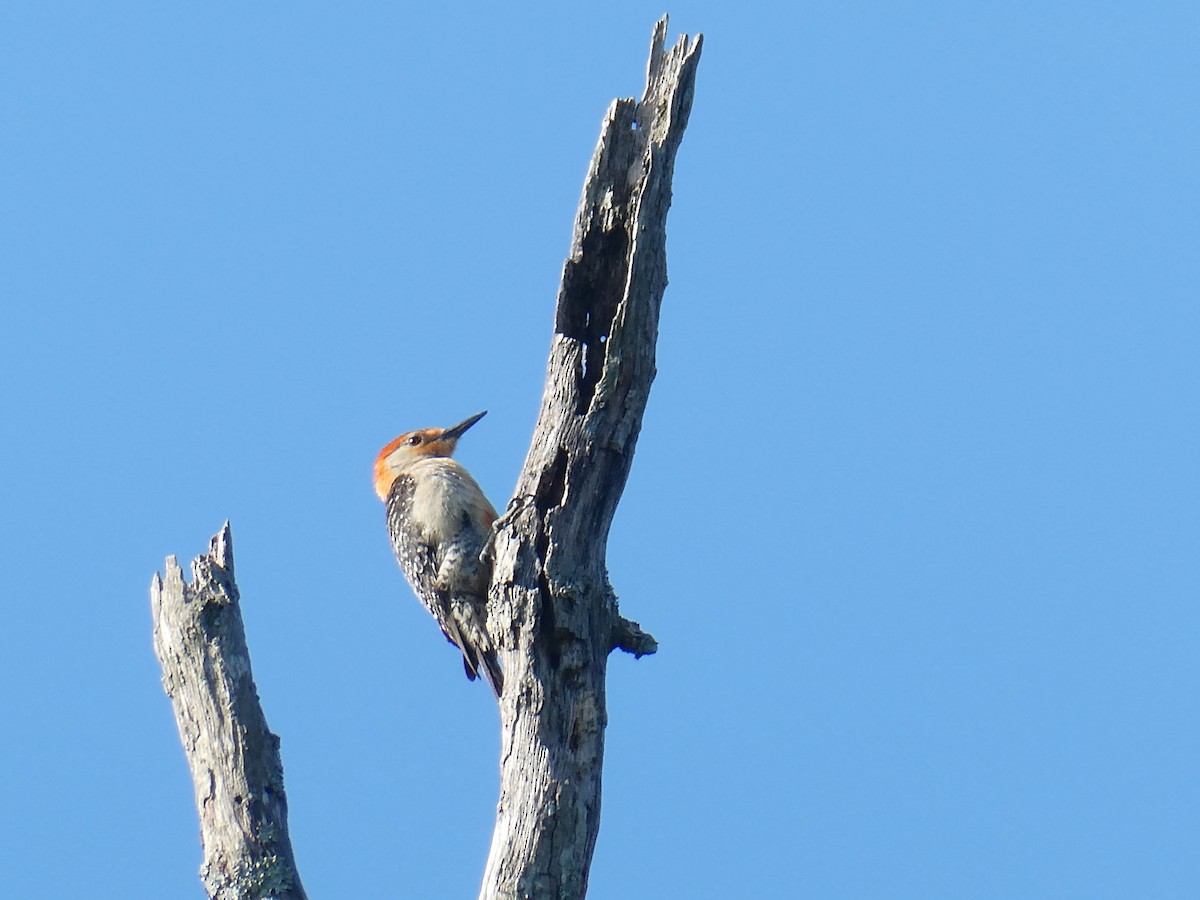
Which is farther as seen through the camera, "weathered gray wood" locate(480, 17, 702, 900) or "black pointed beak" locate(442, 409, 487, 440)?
"black pointed beak" locate(442, 409, 487, 440)

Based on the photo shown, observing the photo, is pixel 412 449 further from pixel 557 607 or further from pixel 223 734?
pixel 223 734

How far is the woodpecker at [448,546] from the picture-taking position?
670cm

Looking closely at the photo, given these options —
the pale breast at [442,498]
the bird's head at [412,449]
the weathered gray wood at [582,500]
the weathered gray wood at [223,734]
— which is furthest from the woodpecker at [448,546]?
the weathered gray wood at [223,734]

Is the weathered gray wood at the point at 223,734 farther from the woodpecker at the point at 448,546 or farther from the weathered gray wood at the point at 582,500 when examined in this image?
the woodpecker at the point at 448,546

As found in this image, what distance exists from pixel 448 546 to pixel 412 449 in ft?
4.98

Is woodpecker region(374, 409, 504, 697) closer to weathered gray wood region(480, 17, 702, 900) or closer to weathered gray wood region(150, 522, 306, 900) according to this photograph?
weathered gray wood region(480, 17, 702, 900)

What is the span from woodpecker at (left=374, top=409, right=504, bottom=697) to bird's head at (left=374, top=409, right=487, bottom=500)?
1.00 feet

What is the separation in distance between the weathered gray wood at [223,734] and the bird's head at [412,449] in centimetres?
240

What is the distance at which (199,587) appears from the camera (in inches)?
220

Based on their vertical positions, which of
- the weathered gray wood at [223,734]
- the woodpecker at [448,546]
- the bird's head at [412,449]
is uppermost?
the bird's head at [412,449]

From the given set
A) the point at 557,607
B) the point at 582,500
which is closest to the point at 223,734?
the point at 557,607

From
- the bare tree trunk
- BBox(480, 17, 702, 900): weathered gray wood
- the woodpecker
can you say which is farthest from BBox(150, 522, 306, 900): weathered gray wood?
the woodpecker

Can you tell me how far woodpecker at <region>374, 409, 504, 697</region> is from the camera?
6699 mm

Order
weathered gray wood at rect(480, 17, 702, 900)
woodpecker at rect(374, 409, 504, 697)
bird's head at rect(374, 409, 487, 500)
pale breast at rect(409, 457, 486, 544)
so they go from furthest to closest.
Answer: bird's head at rect(374, 409, 487, 500)
pale breast at rect(409, 457, 486, 544)
woodpecker at rect(374, 409, 504, 697)
weathered gray wood at rect(480, 17, 702, 900)
